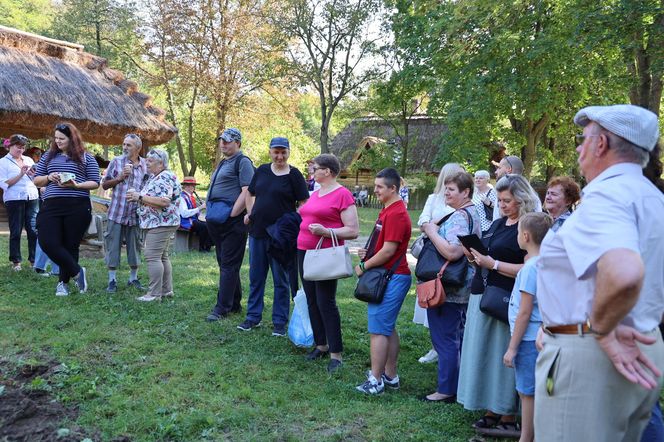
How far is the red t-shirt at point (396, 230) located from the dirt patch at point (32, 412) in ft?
7.97

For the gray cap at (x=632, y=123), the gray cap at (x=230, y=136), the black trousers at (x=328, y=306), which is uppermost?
the gray cap at (x=230, y=136)

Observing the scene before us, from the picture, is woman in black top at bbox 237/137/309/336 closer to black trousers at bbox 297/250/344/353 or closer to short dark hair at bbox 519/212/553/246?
black trousers at bbox 297/250/344/353

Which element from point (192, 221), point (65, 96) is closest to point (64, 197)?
point (192, 221)

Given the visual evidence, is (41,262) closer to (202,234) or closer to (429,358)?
(202,234)

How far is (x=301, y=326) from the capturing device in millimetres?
5387

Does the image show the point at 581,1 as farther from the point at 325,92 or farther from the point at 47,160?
the point at 325,92

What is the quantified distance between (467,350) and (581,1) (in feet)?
22.9

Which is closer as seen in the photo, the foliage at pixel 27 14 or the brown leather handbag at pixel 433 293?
the brown leather handbag at pixel 433 293

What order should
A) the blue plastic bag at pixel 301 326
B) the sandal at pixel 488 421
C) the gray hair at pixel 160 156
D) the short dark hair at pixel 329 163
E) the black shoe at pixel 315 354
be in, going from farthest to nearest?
the gray hair at pixel 160 156 < the blue plastic bag at pixel 301 326 < the black shoe at pixel 315 354 < the short dark hair at pixel 329 163 < the sandal at pixel 488 421

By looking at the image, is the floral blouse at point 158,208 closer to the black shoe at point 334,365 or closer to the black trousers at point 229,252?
the black trousers at point 229,252

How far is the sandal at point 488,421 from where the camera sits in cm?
391

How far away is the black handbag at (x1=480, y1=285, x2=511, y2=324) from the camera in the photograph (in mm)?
3775

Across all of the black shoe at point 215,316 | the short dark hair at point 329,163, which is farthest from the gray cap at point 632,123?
the black shoe at point 215,316

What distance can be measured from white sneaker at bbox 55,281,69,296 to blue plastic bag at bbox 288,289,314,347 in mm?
3212
